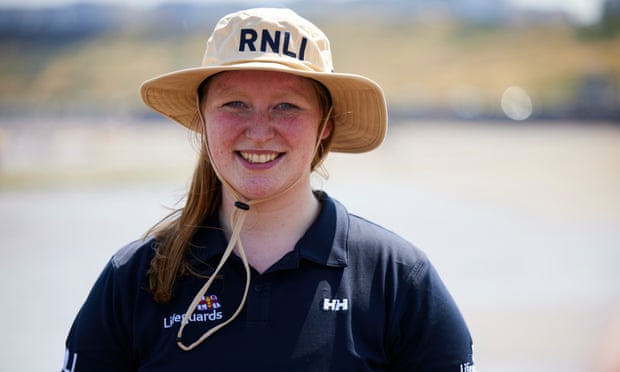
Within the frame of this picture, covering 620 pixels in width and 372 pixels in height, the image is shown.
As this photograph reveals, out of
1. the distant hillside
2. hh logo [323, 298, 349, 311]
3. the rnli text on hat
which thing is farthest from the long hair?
the distant hillside

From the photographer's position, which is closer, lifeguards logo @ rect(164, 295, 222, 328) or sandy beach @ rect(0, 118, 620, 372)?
lifeguards logo @ rect(164, 295, 222, 328)

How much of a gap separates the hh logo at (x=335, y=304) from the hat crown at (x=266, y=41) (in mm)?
662

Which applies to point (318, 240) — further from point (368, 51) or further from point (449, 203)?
point (368, 51)

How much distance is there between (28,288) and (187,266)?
6710 millimetres

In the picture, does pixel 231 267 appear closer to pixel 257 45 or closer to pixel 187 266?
pixel 187 266

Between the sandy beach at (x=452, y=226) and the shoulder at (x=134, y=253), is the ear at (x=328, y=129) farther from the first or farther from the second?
the shoulder at (x=134, y=253)

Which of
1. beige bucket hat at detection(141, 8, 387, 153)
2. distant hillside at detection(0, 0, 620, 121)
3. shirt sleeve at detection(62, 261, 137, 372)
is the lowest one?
shirt sleeve at detection(62, 261, 137, 372)

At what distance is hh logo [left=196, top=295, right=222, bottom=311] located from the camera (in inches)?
82.9

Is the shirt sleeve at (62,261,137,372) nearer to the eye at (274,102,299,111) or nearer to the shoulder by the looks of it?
the shoulder

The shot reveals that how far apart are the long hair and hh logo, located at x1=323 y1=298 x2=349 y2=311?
0.41m

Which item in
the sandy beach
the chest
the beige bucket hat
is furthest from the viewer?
the sandy beach

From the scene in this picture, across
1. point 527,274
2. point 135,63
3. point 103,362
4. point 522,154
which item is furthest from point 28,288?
point 135,63

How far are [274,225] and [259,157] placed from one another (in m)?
0.22

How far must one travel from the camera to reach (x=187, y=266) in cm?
217
